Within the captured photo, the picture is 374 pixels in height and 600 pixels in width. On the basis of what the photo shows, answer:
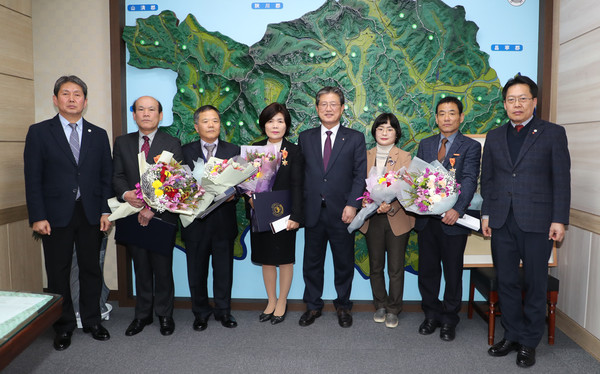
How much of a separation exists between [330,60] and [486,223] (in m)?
1.91

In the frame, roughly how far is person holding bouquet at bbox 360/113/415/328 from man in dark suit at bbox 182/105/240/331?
111cm

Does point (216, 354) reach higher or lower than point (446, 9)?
lower

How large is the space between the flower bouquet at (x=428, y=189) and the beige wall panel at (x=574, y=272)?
113 cm

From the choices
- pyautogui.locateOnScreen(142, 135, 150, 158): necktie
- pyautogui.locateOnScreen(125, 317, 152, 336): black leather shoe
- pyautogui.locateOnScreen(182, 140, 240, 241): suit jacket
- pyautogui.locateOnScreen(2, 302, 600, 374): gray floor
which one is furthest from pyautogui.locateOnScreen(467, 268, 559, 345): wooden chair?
pyautogui.locateOnScreen(142, 135, 150, 158): necktie

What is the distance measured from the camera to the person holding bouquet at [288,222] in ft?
10.3

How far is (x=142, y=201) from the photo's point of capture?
2939 mm

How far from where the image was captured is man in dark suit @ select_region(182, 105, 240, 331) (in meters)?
3.11

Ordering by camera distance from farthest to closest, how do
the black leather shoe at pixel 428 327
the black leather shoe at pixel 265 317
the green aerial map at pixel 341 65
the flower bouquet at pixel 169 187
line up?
the green aerial map at pixel 341 65 → the black leather shoe at pixel 265 317 → the black leather shoe at pixel 428 327 → the flower bouquet at pixel 169 187

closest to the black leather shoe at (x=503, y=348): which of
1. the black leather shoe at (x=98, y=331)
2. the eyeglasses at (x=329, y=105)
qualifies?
the eyeglasses at (x=329, y=105)

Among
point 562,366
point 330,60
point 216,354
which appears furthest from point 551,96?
point 216,354

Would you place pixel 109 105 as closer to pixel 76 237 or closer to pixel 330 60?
pixel 76 237

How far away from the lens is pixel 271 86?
369cm

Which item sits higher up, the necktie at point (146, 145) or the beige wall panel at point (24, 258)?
the necktie at point (146, 145)

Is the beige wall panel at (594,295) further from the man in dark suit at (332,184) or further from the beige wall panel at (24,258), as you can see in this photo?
the beige wall panel at (24,258)
